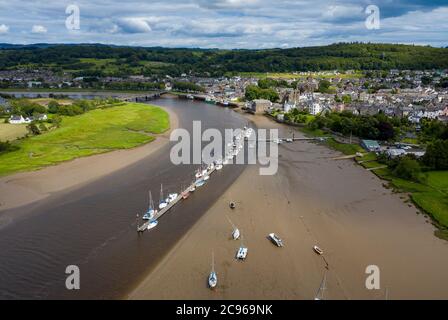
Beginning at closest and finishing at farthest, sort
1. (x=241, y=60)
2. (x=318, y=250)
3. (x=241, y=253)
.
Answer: (x=241, y=253), (x=318, y=250), (x=241, y=60)

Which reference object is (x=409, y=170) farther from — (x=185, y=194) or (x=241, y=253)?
(x=241, y=253)

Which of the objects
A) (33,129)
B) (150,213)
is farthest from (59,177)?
(33,129)

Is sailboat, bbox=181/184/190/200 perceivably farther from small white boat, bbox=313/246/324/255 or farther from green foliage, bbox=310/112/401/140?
green foliage, bbox=310/112/401/140

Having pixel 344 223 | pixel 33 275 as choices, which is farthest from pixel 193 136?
pixel 33 275

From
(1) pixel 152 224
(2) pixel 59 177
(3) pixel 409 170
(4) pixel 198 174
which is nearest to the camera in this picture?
(1) pixel 152 224

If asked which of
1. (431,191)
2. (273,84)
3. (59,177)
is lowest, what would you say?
(431,191)

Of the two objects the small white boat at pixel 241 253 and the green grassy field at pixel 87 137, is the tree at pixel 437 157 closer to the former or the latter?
the small white boat at pixel 241 253

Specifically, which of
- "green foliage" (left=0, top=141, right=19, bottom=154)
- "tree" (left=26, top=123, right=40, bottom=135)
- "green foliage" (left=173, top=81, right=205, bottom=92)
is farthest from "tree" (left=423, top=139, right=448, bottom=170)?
"green foliage" (left=173, top=81, right=205, bottom=92)
